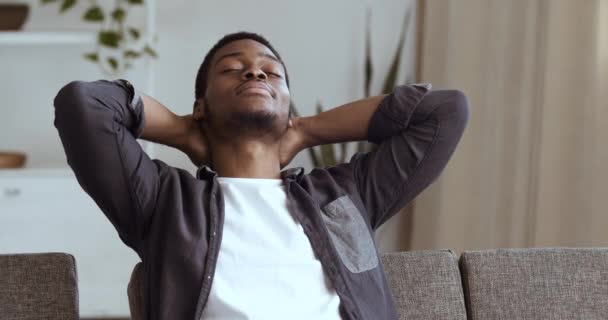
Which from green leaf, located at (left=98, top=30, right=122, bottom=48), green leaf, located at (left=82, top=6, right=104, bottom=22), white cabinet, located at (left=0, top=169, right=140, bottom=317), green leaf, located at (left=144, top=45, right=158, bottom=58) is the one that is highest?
green leaf, located at (left=82, top=6, right=104, bottom=22)

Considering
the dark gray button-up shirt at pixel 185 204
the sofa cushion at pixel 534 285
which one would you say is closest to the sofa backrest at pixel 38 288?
the dark gray button-up shirt at pixel 185 204

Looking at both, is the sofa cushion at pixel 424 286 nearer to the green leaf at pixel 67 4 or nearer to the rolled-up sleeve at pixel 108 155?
the rolled-up sleeve at pixel 108 155

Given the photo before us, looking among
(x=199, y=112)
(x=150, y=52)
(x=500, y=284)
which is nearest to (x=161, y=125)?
(x=199, y=112)

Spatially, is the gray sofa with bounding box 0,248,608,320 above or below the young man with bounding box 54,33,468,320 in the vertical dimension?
below

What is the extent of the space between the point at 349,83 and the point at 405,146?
2357 millimetres

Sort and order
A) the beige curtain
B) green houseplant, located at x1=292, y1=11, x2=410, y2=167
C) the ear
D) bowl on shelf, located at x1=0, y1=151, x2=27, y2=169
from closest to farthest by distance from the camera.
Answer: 1. the ear
2. the beige curtain
3. bowl on shelf, located at x1=0, y1=151, x2=27, y2=169
4. green houseplant, located at x1=292, y1=11, x2=410, y2=167

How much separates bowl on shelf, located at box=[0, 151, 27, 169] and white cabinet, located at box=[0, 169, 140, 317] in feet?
0.12

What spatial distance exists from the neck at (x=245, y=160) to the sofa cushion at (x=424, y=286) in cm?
31

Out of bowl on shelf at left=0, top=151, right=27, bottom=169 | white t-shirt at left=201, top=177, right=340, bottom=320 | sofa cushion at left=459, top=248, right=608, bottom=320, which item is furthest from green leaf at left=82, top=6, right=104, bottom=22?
sofa cushion at left=459, top=248, right=608, bottom=320

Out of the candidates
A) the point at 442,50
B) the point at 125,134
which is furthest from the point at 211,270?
the point at 442,50

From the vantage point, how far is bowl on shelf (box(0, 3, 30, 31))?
395 cm

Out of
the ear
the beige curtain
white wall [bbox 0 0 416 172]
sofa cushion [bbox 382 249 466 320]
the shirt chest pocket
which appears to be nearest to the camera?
the shirt chest pocket

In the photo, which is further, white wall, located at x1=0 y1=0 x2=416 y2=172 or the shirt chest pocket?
white wall, located at x1=0 y1=0 x2=416 y2=172

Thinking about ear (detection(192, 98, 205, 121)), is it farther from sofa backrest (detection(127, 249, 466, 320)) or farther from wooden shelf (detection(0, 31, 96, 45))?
wooden shelf (detection(0, 31, 96, 45))
